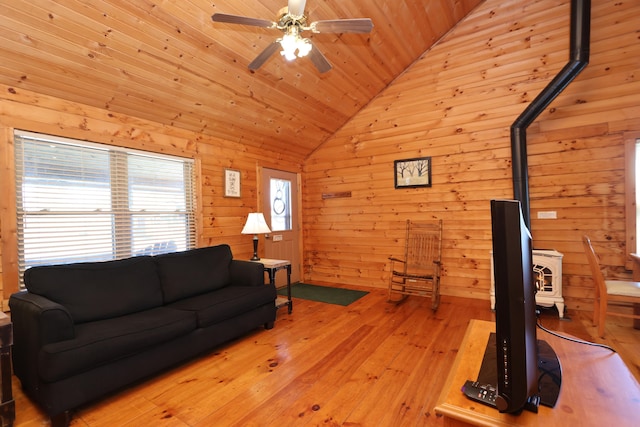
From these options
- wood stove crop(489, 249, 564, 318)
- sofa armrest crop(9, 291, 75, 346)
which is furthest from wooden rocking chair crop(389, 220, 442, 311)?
sofa armrest crop(9, 291, 75, 346)

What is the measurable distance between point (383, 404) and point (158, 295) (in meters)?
1.99

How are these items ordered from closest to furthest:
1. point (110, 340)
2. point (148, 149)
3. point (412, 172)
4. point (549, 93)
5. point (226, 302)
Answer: point (110, 340) < point (226, 302) < point (549, 93) < point (148, 149) < point (412, 172)

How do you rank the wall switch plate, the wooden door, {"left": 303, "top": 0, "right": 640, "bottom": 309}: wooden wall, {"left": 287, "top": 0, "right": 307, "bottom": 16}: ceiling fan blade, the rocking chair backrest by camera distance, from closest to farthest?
{"left": 287, "top": 0, "right": 307, "bottom": 16}: ceiling fan blade
{"left": 303, "top": 0, "right": 640, "bottom": 309}: wooden wall
the wall switch plate
the rocking chair backrest
the wooden door

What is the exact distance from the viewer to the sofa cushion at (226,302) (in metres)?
2.49

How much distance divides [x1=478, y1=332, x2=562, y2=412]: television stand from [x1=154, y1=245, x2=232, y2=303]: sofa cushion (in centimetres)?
253

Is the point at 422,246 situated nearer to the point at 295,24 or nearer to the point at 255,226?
the point at 255,226

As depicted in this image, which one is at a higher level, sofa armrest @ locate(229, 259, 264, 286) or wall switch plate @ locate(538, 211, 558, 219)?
wall switch plate @ locate(538, 211, 558, 219)

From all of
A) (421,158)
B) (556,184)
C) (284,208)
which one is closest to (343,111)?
(421,158)

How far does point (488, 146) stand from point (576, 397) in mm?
3688

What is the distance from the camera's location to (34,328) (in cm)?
179

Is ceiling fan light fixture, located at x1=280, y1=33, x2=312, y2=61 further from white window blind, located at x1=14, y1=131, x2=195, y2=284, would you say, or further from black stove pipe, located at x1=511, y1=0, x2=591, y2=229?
black stove pipe, located at x1=511, y1=0, x2=591, y2=229

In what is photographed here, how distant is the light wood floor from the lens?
1800mm

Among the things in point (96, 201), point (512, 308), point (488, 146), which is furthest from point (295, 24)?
point (488, 146)

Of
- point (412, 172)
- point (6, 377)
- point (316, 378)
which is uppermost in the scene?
point (412, 172)
